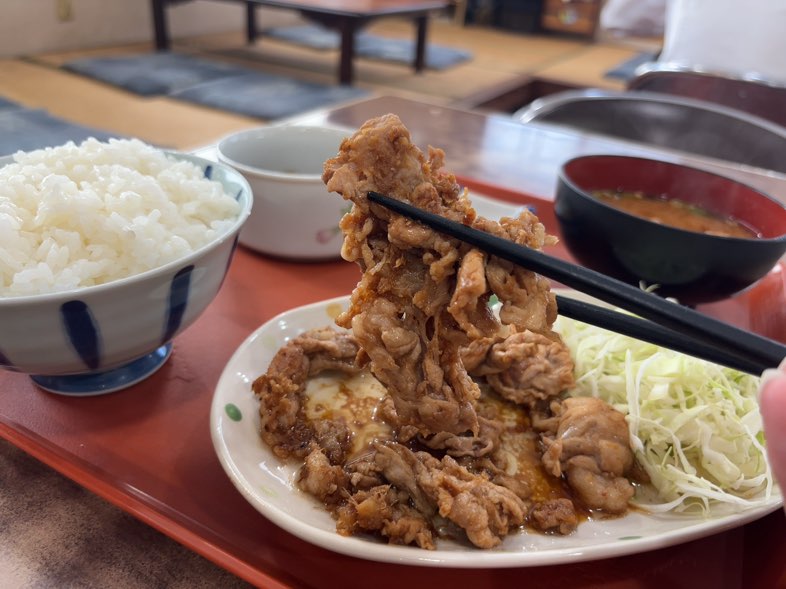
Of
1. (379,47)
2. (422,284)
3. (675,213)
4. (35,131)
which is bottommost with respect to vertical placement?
(35,131)

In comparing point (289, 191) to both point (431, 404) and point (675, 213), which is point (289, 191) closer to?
point (431, 404)

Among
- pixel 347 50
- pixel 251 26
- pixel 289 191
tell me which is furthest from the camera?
pixel 251 26

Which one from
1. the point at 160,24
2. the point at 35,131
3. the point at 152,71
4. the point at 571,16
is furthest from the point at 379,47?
the point at 35,131

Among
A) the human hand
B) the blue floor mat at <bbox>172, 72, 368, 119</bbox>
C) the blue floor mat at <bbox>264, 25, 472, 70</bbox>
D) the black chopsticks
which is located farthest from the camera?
the blue floor mat at <bbox>264, 25, 472, 70</bbox>

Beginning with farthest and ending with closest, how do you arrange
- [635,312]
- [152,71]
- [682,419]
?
1. [152,71]
2. [682,419]
3. [635,312]

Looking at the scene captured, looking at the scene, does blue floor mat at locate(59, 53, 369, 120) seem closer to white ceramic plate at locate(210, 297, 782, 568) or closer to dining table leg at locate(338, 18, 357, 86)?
dining table leg at locate(338, 18, 357, 86)

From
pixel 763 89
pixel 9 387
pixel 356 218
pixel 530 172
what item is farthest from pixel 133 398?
pixel 763 89

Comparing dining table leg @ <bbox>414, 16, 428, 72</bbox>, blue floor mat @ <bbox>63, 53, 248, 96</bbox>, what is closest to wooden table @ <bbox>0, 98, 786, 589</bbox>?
blue floor mat @ <bbox>63, 53, 248, 96</bbox>
